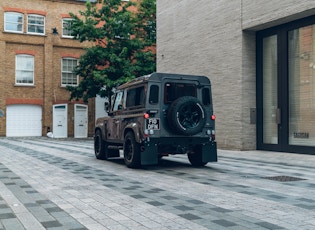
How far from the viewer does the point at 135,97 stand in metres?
11.6

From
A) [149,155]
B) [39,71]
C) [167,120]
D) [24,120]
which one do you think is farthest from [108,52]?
[149,155]

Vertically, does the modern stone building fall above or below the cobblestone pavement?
above

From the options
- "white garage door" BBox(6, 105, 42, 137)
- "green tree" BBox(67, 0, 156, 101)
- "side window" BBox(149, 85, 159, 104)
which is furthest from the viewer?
"white garage door" BBox(6, 105, 42, 137)

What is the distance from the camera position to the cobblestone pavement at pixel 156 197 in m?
5.33

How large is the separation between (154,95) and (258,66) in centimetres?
884

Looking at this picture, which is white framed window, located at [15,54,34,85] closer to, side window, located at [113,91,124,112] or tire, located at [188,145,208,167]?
side window, located at [113,91,124,112]

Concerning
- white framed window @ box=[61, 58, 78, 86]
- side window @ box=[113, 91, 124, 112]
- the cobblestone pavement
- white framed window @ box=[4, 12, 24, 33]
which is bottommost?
the cobblestone pavement

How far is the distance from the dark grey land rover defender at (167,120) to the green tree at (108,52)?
16.5m

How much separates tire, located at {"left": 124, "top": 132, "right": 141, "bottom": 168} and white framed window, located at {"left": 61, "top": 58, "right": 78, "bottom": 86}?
913 inches

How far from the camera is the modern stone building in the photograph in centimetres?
1603

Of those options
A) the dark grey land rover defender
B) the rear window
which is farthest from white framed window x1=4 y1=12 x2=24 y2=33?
the rear window

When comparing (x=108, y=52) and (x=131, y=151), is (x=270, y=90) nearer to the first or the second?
(x=131, y=151)

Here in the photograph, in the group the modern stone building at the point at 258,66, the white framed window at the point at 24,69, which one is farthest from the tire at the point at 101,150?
the white framed window at the point at 24,69

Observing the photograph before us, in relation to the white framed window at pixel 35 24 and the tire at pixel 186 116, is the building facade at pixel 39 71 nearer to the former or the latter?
the white framed window at pixel 35 24
